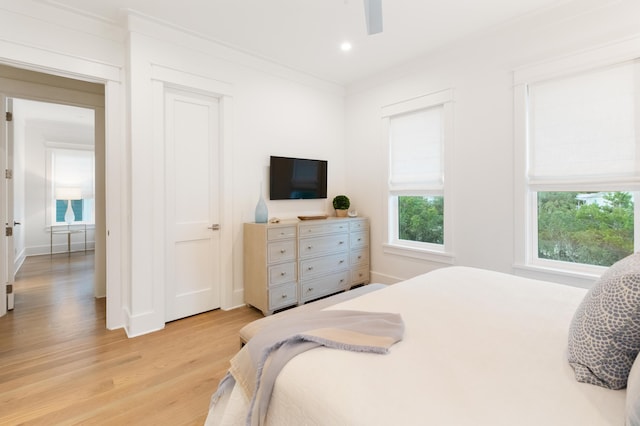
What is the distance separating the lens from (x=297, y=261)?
3.31 m

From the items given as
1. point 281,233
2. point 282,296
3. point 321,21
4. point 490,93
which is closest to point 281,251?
point 281,233

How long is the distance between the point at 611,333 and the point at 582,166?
87.2 inches

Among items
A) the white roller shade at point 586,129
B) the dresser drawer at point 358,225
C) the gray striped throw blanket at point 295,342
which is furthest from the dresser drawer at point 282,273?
the white roller shade at point 586,129

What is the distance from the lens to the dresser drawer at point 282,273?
312 cm

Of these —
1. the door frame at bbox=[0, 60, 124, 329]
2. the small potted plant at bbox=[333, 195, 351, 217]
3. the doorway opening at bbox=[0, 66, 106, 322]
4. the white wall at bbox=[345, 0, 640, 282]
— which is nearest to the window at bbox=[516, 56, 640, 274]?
the white wall at bbox=[345, 0, 640, 282]

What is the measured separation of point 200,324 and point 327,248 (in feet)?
5.07

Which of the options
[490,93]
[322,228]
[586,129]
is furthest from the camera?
[322,228]

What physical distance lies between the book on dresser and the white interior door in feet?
1.32

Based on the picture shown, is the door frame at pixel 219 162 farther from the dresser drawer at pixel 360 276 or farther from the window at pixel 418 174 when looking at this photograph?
the window at pixel 418 174

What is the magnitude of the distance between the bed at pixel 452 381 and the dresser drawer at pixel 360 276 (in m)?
2.42

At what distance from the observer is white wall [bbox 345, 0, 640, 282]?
243 cm

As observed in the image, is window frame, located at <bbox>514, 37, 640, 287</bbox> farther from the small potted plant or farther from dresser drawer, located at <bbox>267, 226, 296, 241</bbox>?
dresser drawer, located at <bbox>267, 226, 296, 241</bbox>

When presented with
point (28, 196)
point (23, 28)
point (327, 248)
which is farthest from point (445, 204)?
point (28, 196)

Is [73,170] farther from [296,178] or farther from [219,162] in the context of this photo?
[296,178]
